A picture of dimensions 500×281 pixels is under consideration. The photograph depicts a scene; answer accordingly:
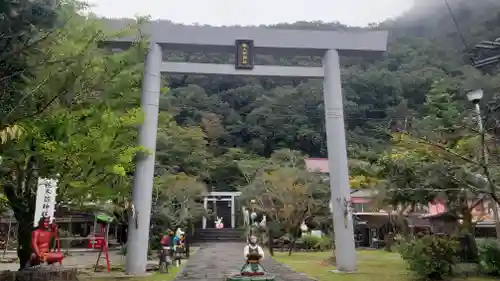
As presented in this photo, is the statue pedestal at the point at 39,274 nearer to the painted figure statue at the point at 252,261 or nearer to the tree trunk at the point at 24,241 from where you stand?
the tree trunk at the point at 24,241

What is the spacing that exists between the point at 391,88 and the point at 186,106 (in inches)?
814

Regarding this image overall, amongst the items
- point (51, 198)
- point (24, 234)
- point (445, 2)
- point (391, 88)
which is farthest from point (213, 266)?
point (391, 88)

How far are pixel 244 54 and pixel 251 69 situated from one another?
0.46 metres

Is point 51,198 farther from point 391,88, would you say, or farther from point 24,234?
point 391,88

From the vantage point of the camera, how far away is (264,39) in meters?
12.0

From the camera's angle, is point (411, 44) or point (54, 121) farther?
point (411, 44)

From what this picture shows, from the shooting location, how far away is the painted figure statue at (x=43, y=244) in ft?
24.9

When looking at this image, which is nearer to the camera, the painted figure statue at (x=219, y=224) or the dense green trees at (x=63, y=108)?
the dense green trees at (x=63, y=108)

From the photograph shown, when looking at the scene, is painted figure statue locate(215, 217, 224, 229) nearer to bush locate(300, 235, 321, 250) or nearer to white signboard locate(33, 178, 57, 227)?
bush locate(300, 235, 321, 250)

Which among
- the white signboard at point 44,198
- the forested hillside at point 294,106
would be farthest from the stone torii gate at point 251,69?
the forested hillside at point 294,106

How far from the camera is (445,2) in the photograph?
612 centimetres

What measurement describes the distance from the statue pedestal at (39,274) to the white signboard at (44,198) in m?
0.92

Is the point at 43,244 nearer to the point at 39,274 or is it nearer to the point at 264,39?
the point at 39,274

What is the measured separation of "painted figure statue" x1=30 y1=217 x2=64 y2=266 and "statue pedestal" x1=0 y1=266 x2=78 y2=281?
0.17m
